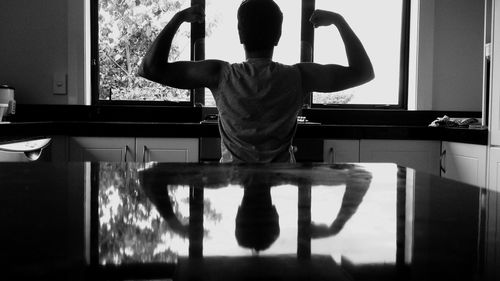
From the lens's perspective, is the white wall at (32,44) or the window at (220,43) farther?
the window at (220,43)

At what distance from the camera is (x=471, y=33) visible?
127 inches

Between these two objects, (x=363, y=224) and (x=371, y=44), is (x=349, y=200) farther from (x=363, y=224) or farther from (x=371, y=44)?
(x=371, y=44)

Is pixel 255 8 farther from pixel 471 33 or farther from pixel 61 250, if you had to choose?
pixel 471 33

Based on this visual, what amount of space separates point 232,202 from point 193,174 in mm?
251

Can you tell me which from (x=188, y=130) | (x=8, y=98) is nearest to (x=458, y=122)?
(x=188, y=130)

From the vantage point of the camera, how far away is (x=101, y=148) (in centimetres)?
257

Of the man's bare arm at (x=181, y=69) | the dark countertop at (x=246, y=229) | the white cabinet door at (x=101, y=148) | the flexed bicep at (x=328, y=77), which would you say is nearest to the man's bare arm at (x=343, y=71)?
the flexed bicep at (x=328, y=77)

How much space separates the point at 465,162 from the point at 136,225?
8.14ft

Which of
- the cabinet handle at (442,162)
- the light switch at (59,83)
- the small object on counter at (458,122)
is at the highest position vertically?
the light switch at (59,83)

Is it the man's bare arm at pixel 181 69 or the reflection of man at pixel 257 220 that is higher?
the man's bare arm at pixel 181 69

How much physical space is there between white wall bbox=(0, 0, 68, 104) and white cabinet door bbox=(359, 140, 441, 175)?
84.3 inches

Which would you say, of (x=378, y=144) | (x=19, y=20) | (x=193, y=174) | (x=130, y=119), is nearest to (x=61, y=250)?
(x=193, y=174)

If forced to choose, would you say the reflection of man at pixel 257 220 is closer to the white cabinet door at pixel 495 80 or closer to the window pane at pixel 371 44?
the white cabinet door at pixel 495 80

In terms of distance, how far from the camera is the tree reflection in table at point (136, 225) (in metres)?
0.24
